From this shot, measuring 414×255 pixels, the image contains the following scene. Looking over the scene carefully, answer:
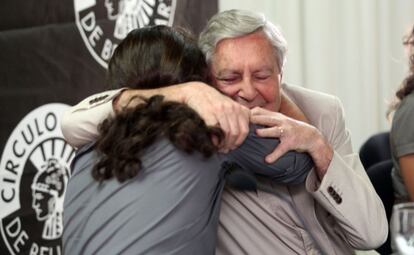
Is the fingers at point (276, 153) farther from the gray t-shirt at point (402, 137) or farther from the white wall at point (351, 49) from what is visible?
the white wall at point (351, 49)

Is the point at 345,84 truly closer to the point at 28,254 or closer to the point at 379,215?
the point at 28,254

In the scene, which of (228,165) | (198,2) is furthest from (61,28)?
(228,165)

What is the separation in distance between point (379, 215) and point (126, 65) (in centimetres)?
60

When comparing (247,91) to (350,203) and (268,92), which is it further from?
(350,203)

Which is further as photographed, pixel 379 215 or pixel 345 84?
pixel 345 84

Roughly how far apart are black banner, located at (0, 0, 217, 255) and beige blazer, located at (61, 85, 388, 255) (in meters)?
0.85

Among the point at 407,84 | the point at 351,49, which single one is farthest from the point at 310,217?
the point at 351,49

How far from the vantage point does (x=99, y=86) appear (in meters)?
2.64

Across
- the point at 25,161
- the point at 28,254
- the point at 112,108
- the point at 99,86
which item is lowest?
the point at 28,254

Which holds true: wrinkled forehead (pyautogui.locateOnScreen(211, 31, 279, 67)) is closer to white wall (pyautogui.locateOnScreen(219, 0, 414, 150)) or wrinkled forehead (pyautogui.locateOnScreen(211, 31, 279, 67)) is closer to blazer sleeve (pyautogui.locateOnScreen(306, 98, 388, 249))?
blazer sleeve (pyautogui.locateOnScreen(306, 98, 388, 249))

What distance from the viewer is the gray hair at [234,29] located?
177 cm

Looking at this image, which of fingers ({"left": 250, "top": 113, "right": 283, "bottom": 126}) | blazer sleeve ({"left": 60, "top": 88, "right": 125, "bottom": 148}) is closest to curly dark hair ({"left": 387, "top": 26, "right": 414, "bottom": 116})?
fingers ({"left": 250, "top": 113, "right": 283, "bottom": 126})

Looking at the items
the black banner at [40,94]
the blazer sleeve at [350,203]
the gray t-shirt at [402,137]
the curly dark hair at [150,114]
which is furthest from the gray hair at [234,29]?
the black banner at [40,94]

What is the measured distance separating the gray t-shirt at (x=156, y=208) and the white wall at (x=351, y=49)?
2215 millimetres
